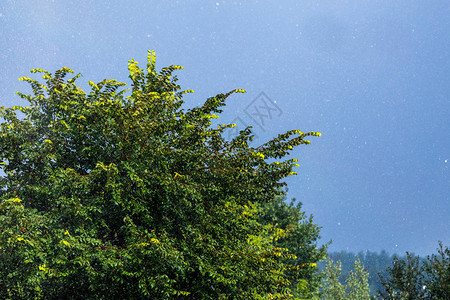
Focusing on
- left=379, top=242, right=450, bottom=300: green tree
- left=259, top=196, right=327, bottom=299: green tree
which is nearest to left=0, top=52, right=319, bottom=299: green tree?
left=379, top=242, right=450, bottom=300: green tree

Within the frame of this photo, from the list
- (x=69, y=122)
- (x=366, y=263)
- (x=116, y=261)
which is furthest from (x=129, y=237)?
(x=366, y=263)

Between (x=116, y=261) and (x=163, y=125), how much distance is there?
13.8ft

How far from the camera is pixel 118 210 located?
10.8 m

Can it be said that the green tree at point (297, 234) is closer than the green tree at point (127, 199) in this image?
No

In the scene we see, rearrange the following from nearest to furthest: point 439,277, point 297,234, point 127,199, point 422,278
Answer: point 127,199
point 439,277
point 422,278
point 297,234

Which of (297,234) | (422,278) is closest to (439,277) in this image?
(422,278)

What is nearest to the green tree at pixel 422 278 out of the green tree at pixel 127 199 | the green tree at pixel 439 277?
the green tree at pixel 439 277

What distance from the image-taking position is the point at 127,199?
33.1 ft

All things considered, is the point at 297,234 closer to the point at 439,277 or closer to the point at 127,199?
the point at 439,277

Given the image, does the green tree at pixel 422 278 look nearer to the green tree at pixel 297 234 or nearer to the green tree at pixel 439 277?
the green tree at pixel 439 277

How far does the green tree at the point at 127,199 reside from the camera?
29.7 feet

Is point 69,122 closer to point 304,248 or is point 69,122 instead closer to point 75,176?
A: point 75,176

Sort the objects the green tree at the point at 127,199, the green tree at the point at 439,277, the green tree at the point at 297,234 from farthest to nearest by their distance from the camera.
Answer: the green tree at the point at 297,234 < the green tree at the point at 439,277 < the green tree at the point at 127,199

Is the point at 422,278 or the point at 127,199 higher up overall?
the point at 422,278
